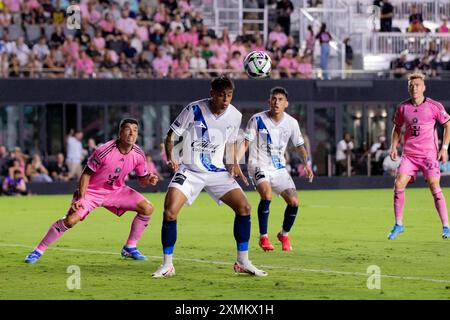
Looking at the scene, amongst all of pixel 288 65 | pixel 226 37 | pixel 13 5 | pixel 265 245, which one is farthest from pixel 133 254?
pixel 288 65

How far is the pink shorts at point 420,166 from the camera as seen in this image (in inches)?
716

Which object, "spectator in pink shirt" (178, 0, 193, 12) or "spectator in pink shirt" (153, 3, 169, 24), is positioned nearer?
"spectator in pink shirt" (153, 3, 169, 24)

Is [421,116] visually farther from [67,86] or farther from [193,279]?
[67,86]

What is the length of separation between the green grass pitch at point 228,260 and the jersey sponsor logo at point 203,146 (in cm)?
134

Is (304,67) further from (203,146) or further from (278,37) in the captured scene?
(203,146)

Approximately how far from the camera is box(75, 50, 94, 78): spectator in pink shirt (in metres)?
36.0

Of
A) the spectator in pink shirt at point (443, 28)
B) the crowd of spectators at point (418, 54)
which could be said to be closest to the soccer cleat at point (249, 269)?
the crowd of spectators at point (418, 54)

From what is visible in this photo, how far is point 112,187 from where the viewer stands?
1509 centimetres

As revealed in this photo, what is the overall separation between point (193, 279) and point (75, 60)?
2373 centimetres

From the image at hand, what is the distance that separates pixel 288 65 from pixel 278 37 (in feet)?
4.70

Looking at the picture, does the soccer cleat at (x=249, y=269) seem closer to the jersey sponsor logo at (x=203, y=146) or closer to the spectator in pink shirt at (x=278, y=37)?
the jersey sponsor logo at (x=203, y=146)

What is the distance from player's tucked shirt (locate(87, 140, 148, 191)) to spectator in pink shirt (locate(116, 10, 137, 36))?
22.3 metres

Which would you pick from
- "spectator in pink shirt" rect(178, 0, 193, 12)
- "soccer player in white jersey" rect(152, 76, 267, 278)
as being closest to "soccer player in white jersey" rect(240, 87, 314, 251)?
"soccer player in white jersey" rect(152, 76, 267, 278)

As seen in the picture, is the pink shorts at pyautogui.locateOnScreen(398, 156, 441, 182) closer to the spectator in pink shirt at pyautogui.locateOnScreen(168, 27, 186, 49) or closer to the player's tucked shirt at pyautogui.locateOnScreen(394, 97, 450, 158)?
the player's tucked shirt at pyautogui.locateOnScreen(394, 97, 450, 158)
